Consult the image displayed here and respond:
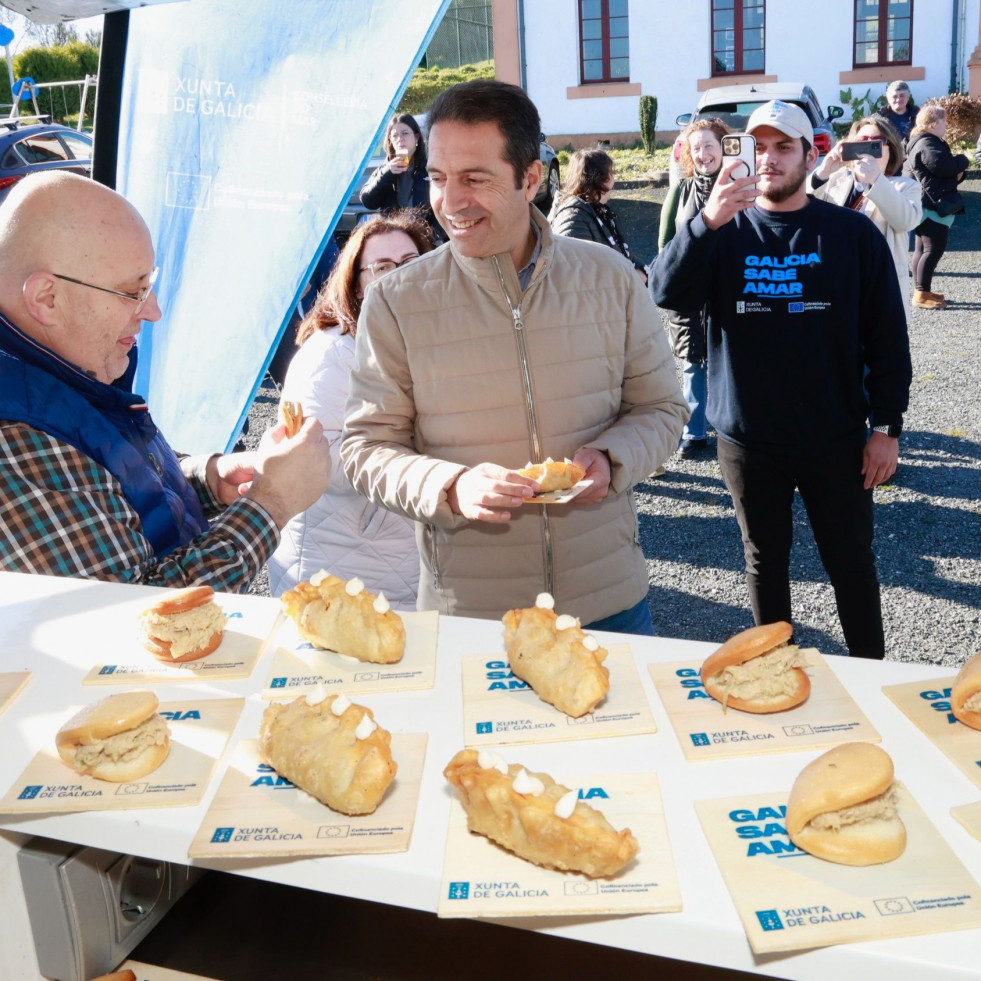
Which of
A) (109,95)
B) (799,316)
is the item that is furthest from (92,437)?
(799,316)

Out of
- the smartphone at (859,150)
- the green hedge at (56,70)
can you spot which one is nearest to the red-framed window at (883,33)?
the smartphone at (859,150)

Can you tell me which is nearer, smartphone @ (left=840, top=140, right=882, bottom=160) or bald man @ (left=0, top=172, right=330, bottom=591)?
bald man @ (left=0, top=172, right=330, bottom=591)

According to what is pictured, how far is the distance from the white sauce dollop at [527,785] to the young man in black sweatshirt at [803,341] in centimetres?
234

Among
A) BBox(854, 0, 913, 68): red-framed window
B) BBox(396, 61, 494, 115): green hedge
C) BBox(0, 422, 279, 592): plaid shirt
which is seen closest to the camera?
BBox(0, 422, 279, 592): plaid shirt

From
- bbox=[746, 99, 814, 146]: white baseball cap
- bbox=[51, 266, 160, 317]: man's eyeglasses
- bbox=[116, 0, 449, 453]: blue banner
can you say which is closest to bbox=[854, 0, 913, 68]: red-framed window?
bbox=[746, 99, 814, 146]: white baseball cap

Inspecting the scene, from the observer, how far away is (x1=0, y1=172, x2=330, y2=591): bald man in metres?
1.86

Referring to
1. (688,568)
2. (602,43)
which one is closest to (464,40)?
(602,43)

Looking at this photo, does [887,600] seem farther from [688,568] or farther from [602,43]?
[602,43]

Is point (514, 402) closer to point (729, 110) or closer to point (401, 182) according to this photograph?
point (401, 182)

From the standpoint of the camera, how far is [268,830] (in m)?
1.19

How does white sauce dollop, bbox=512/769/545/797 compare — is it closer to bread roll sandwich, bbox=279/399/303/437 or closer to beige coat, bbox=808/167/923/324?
bread roll sandwich, bbox=279/399/303/437

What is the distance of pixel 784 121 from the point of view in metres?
3.24

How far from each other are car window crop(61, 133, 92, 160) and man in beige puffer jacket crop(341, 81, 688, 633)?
487 inches

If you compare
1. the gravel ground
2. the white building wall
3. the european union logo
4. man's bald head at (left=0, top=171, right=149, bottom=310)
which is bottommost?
the gravel ground
